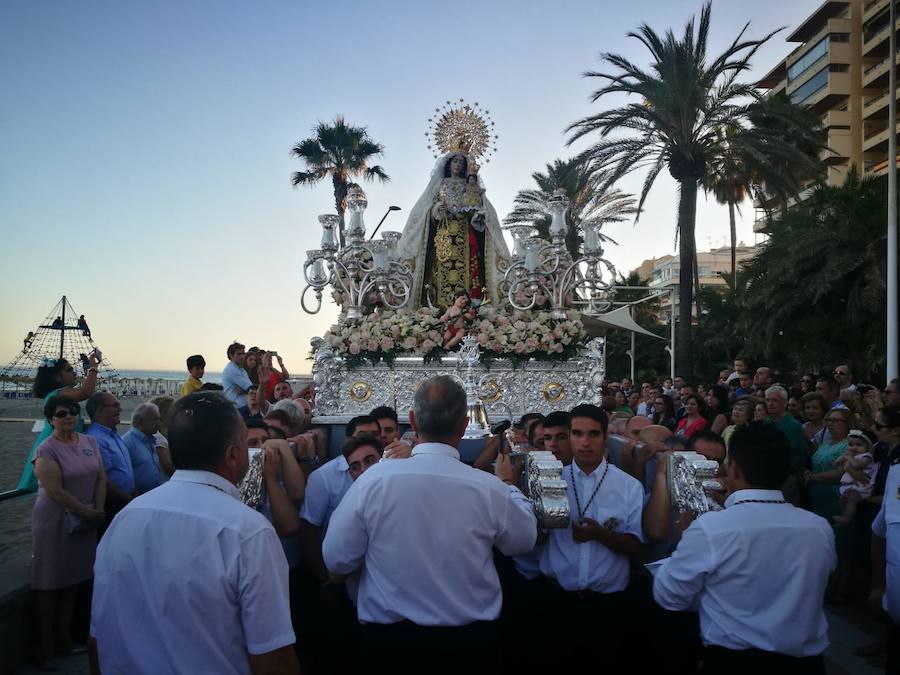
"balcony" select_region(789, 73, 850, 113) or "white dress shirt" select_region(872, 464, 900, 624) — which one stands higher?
"balcony" select_region(789, 73, 850, 113)

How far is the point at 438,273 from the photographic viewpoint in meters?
11.1

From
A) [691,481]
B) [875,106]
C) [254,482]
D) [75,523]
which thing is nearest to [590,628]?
[691,481]

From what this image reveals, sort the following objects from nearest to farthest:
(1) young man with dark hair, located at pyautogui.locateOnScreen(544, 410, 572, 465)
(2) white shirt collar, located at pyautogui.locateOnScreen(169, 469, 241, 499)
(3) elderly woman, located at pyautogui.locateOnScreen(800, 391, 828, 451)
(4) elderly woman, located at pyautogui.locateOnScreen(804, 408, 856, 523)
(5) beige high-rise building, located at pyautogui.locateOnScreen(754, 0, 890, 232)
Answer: (2) white shirt collar, located at pyautogui.locateOnScreen(169, 469, 241, 499)
(1) young man with dark hair, located at pyautogui.locateOnScreen(544, 410, 572, 465)
(4) elderly woman, located at pyautogui.locateOnScreen(804, 408, 856, 523)
(3) elderly woman, located at pyautogui.locateOnScreen(800, 391, 828, 451)
(5) beige high-rise building, located at pyautogui.locateOnScreen(754, 0, 890, 232)

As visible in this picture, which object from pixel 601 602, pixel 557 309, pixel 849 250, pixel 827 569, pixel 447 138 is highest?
pixel 447 138

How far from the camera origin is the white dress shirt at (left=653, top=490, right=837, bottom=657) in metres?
2.85

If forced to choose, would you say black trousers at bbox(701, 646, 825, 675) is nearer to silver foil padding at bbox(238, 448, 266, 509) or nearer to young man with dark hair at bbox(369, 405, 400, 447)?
silver foil padding at bbox(238, 448, 266, 509)

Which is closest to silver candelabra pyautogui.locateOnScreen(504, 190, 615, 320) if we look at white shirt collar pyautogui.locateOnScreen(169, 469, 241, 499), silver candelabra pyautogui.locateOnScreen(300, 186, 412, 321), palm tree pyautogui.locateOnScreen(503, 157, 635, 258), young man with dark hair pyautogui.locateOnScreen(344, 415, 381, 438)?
silver candelabra pyautogui.locateOnScreen(300, 186, 412, 321)

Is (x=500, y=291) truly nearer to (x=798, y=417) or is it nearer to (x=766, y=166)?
(x=798, y=417)

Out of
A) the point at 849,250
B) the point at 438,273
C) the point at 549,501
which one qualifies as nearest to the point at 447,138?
the point at 438,273

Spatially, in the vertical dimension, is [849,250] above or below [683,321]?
above

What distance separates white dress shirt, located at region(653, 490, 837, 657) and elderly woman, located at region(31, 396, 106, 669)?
4194mm

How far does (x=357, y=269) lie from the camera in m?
9.85

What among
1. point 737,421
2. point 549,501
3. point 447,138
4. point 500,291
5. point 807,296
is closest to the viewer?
point 549,501

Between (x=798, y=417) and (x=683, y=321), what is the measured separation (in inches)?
314
